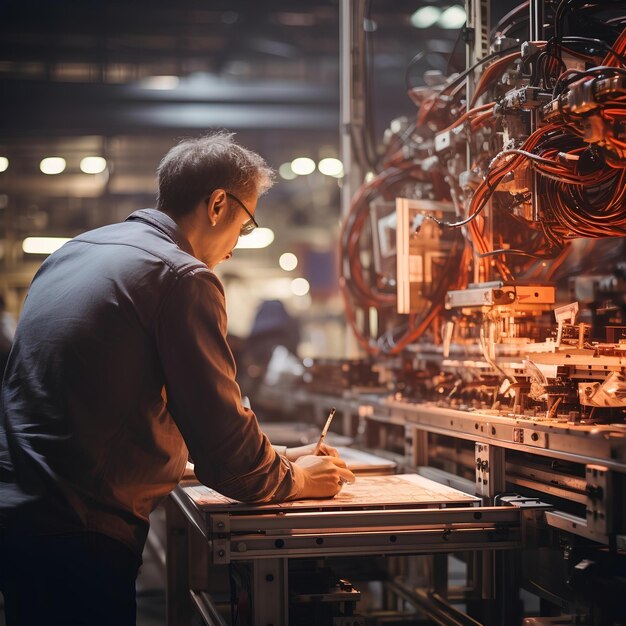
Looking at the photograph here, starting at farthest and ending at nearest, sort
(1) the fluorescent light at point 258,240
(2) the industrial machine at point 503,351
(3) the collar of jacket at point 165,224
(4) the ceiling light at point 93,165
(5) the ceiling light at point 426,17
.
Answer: (1) the fluorescent light at point 258,240
(4) the ceiling light at point 93,165
(5) the ceiling light at point 426,17
(3) the collar of jacket at point 165,224
(2) the industrial machine at point 503,351

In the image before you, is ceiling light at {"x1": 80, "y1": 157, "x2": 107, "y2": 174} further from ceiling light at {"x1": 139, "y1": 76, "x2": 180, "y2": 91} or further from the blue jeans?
the blue jeans

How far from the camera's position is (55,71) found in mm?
7156

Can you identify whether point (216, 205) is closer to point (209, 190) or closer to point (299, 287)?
point (209, 190)

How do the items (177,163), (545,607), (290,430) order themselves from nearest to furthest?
1. (177,163)
2. (545,607)
3. (290,430)

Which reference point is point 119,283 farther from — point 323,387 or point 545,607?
point 323,387

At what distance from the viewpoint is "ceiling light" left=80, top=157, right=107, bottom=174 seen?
831cm

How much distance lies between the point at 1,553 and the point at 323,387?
95.9 inches

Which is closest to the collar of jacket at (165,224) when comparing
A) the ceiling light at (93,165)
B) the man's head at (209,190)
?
the man's head at (209,190)

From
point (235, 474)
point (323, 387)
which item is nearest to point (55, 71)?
point (323, 387)

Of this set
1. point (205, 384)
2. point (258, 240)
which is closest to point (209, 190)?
point (205, 384)

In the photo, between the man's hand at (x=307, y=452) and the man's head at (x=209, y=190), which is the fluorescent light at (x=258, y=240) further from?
the man's head at (x=209, y=190)

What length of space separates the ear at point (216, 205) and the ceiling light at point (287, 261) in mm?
11683

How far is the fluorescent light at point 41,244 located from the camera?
876 cm

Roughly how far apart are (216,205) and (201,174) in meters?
0.08
